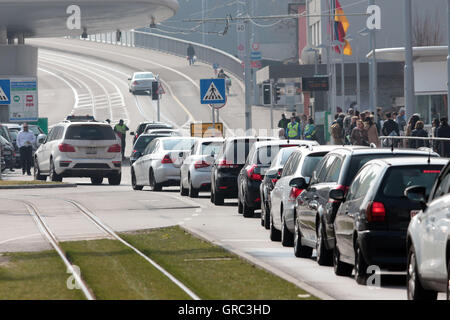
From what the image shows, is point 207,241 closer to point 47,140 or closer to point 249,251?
point 249,251

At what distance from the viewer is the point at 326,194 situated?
1513cm

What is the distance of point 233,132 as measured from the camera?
72.1 meters

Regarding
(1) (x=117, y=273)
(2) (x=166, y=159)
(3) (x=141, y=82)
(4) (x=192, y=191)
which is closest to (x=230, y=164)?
(4) (x=192, y=191)

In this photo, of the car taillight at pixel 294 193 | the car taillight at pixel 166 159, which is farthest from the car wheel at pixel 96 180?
the car taillight at pixel 294 193

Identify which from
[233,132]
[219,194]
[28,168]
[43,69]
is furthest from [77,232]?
[43,69]

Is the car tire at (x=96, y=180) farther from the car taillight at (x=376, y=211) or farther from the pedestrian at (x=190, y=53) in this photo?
the pedestrian at (x=190, y=53)

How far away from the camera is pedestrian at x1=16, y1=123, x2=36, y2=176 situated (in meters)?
44.2

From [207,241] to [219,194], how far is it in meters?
8.79

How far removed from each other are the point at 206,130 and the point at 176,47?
241 feet

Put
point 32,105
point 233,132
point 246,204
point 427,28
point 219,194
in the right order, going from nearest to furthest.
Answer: point 246,204, point 219,194, point 32,105, point 233,132, point 427,28

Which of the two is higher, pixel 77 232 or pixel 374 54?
pixel 374 54

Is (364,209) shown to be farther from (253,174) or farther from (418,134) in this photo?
(418,134)

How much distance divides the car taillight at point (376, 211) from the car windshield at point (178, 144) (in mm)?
20191

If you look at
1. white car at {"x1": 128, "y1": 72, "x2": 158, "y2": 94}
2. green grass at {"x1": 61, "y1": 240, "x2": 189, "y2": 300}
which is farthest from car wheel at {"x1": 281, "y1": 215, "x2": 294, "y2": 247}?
white car at {"x1": 128, "y1": 72, "x2": 158, "y2": 94}
